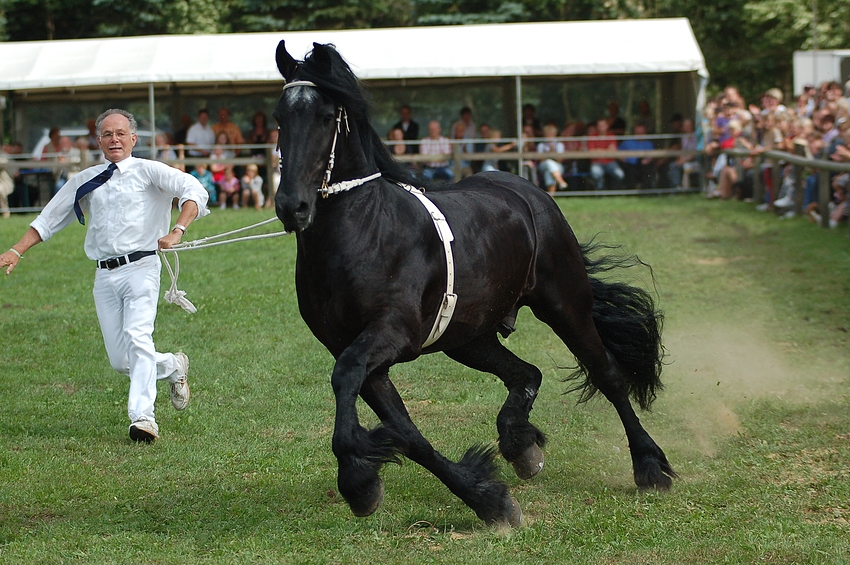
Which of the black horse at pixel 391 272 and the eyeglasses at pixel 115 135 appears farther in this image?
the eyeglasses at pixel 115 135

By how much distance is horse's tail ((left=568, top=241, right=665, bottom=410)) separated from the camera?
247 inches

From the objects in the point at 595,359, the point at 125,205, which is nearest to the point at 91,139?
the point at 125,205

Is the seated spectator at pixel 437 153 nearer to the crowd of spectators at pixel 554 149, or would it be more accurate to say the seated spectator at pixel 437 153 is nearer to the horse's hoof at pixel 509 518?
the crowd of spectators at pixel 554 149

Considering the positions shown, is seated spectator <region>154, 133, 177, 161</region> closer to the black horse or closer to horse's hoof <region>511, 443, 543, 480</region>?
the black horse

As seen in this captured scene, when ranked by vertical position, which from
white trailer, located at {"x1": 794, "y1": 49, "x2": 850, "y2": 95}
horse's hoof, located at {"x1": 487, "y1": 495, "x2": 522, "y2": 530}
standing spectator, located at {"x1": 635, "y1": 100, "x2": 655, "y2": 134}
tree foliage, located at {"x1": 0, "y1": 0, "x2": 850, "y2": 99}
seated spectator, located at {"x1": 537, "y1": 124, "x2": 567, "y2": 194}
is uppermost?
tree foliage, located at {"x1": 0, "y1": 0, "x2": 850, "y2": 99}

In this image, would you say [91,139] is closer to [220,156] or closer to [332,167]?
[220,156]

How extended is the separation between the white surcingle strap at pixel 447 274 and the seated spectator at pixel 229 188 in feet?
47.8

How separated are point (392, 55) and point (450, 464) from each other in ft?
54.4

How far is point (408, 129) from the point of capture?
20.7m

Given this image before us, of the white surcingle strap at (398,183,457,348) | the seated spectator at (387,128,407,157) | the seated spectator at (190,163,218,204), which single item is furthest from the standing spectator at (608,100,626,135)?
the white surcingle strap at (398,183,457,348)

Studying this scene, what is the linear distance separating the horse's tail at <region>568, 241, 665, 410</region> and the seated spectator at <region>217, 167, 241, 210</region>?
44.8 ft

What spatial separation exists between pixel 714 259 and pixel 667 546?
30.9 ft

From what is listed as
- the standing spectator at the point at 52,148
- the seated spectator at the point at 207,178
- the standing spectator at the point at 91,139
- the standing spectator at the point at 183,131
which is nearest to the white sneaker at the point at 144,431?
the seated spectator at the point at 207,178

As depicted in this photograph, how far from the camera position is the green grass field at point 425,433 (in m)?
4.62
